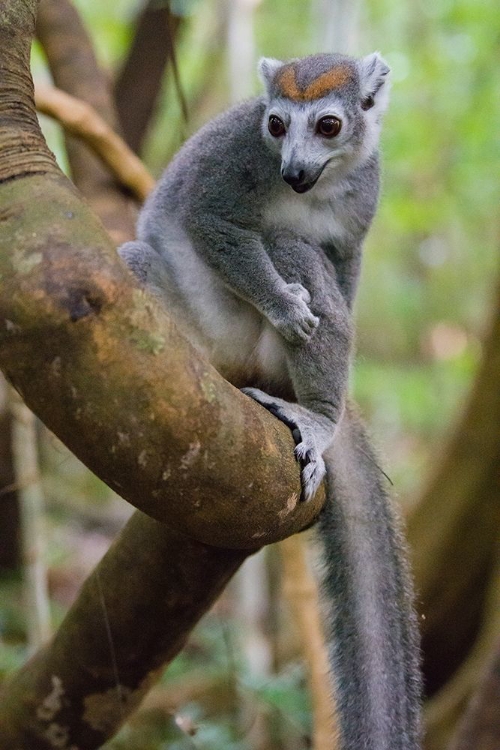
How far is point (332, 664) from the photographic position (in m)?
2.84

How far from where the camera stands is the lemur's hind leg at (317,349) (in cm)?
290

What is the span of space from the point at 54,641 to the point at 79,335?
6.52 ft

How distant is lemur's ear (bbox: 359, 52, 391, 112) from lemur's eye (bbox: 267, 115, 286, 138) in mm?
463

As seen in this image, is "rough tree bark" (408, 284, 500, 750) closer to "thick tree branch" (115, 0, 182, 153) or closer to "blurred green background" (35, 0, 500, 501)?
"blurred green background" (35, 0, 500, 501)

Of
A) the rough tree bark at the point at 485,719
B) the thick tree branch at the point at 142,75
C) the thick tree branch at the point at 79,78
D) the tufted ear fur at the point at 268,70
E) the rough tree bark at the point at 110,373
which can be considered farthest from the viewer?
the thick tree branch at the point at 142,75

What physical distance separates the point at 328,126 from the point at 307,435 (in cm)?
117

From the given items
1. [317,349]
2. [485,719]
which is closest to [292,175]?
[317,349]

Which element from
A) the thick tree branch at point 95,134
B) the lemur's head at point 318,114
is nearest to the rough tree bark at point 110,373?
the lemur's head at point 318,114

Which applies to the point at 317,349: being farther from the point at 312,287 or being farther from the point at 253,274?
the point at 253,274

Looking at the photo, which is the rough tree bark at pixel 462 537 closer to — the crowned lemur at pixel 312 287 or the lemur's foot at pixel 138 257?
the crowned lemur at pixel 312 287

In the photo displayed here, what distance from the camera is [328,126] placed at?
10.1 feet

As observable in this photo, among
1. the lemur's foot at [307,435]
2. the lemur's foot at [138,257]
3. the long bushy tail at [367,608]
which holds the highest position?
the lemur's foot at [138,257]

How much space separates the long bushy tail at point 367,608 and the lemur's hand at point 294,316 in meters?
0.46

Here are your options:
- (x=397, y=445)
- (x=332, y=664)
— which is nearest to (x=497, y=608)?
(x=332, y=664)
